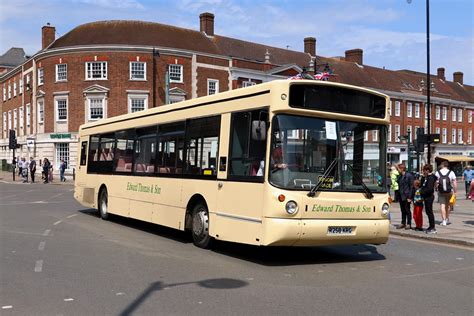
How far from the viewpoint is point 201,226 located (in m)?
10.1

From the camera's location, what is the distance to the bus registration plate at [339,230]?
8508 millimetres

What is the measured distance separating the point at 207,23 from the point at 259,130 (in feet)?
169

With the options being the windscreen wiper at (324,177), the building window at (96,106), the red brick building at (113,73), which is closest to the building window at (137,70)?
the red brick building at (113,73)

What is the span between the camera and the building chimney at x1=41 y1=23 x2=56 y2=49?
5497 centimetres

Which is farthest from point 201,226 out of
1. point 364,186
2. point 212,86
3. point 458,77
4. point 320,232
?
point 458,77

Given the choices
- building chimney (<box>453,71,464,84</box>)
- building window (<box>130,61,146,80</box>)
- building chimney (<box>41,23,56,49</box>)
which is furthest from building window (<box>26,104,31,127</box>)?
building chimney (<box>453,71,464,84</box>)

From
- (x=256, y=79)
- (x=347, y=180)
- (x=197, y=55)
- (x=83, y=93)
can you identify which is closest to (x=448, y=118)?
(x=256, y=79)

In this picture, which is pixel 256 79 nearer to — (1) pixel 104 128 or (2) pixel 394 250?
(1) pixel 104 128

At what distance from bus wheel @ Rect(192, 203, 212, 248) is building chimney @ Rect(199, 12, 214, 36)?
164 feet

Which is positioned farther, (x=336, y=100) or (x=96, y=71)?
(x=96, y=71)

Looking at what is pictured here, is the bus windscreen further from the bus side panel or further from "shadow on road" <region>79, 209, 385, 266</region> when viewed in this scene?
"shadow on road" <region>79, 209, 385, 266</region>

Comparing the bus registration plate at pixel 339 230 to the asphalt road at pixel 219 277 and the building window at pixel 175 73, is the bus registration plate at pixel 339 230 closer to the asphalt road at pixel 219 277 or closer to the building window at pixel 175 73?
the asphalt road at pixel 219 277

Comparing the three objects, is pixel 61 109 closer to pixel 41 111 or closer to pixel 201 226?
pixel 41 111

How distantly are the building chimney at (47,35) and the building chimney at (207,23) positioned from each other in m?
15.6
